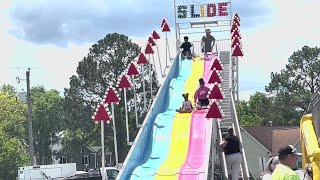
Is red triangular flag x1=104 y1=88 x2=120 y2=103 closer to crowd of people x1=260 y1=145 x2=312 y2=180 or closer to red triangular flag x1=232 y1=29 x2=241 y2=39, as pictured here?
crowd of people x1=260 y1=145 x2=312 y2=180

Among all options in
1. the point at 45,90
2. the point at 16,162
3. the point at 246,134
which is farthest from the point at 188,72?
the point at 45,90

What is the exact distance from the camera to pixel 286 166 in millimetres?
6500

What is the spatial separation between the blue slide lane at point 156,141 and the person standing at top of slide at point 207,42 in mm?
4047

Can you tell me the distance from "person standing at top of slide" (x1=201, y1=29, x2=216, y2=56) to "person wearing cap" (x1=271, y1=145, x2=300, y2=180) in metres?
20.2

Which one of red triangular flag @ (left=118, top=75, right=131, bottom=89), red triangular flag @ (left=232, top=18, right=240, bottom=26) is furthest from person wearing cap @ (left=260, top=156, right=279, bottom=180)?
red triangular flag @ (left=232, top=18, right=240, bottom=26)

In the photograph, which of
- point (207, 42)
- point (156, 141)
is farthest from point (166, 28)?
point (156, 141)

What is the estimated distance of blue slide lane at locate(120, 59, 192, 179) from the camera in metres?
15.3

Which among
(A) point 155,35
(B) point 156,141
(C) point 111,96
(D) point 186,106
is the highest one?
(A) point 155,35

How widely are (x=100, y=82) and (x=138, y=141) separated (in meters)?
41.6

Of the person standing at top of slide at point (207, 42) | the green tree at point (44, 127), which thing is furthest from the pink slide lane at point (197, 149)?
the green tree at point (44, 127)

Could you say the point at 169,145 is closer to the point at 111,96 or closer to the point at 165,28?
the point at 111,96

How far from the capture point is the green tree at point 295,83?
238 feet

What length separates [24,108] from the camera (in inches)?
3285

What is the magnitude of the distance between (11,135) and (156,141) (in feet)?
211
